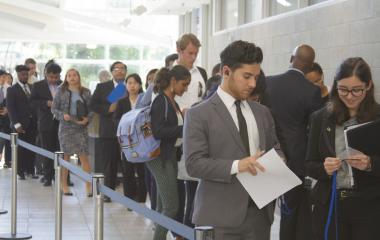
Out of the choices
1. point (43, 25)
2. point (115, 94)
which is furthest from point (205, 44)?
point (43, 25)

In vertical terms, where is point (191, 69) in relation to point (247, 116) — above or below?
above

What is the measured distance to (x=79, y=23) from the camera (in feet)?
97.0

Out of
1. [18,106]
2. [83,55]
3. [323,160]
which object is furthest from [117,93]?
[83,55]

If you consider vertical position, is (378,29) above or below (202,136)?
above

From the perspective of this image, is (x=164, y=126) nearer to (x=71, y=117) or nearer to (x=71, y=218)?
(x=71, y=218)

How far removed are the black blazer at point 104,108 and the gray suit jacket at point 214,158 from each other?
6.67 meters

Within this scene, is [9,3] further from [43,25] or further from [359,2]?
[359,2]

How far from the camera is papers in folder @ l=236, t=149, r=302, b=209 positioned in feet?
12.4

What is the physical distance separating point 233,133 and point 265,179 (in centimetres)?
27

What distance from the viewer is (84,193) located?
11.5 metres

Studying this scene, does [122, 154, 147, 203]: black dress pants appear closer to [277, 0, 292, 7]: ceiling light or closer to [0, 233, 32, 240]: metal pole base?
[0, 233, 32, 240]: metal pole base

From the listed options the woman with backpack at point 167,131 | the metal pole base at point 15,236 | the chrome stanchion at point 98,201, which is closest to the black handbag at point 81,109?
the metal pole base at point 15,236

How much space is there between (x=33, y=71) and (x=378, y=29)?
788 centimetres

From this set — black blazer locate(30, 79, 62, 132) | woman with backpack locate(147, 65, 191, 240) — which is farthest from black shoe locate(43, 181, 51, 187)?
woman with backpack locate(147, 65, 191, 240)
